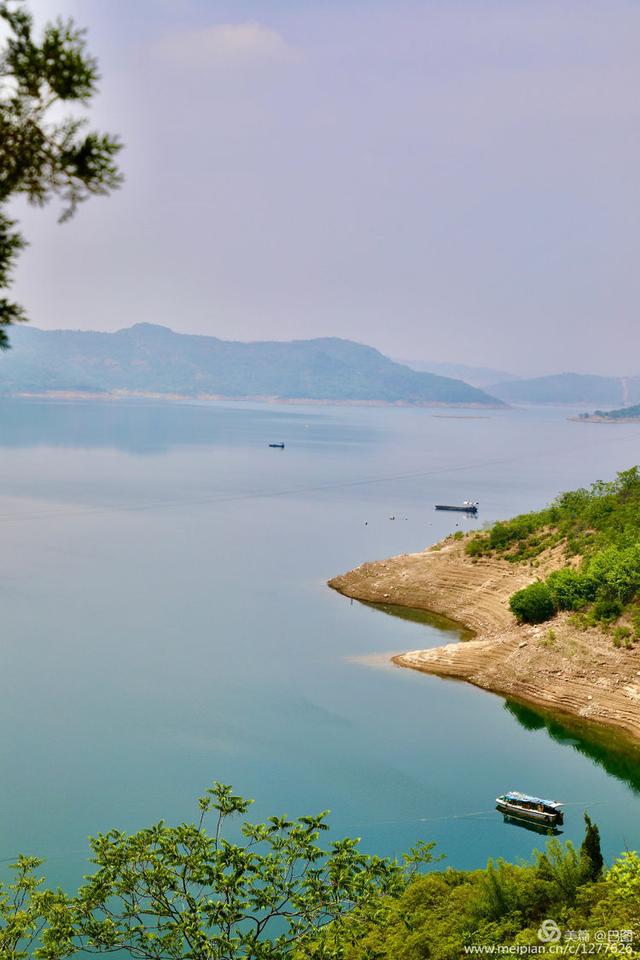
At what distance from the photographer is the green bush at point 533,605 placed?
106 ft

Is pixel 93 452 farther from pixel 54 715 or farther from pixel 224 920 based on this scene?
pixel 224 920

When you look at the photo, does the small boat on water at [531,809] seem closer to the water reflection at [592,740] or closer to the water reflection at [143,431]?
the water reflection at [592,740]

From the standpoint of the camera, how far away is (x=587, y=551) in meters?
36.0

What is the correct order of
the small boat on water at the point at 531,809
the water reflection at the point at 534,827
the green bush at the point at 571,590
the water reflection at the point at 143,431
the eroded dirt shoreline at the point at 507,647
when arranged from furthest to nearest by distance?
the water reflection at the point at 143,431 → the green bush at the point at 571,590 → the eroded dirt shoreline at the point at 507,647 → the small boat on water at the point at 531,809 → the water reflection at the point at 534,827

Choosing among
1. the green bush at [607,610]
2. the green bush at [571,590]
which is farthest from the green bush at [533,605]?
the green bush at [607,610]

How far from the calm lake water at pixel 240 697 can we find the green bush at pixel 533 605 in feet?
12.3

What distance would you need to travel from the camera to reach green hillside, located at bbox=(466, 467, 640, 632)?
30.4 meters

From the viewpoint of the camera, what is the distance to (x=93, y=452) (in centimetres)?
10444

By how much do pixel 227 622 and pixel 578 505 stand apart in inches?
707

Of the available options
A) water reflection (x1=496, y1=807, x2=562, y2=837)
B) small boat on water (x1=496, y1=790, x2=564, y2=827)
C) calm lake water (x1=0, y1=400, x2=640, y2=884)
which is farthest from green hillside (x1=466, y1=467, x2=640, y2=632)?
water reflection (x1=496, y1=807, x2=562, y2=837)

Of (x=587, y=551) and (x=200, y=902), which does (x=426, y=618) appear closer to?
(x=587, y=551)

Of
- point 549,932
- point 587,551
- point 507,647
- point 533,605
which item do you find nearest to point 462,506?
point 587,551

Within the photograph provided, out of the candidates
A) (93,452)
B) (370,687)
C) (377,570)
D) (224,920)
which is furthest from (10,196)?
(93,452)

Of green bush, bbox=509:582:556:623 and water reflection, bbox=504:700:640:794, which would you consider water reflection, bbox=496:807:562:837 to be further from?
green bush, bbox=509:582:556:623
